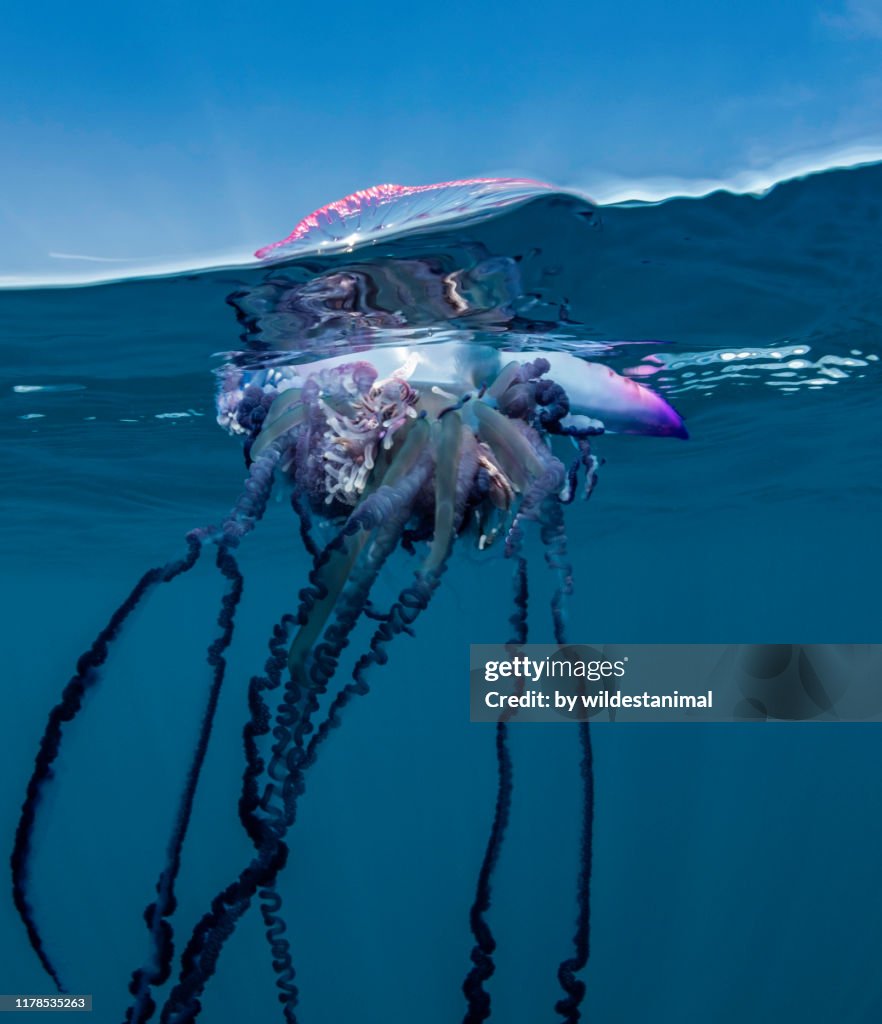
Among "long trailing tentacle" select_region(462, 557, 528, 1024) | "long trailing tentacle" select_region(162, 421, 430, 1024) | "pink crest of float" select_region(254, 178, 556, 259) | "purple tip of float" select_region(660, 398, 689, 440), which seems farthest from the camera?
"purple tip of float" select_region(660, 398, 689, 440)

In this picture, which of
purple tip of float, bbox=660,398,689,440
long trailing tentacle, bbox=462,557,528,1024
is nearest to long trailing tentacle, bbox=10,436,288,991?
long trailing tentacle, bbox=462,557,528,1024

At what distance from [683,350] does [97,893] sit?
40.1m

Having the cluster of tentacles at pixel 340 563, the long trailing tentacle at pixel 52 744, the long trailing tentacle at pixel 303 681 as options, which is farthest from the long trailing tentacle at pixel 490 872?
the long trailing tentacle at pixel 52 744

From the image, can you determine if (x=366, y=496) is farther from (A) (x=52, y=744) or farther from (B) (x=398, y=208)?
(A) (x=52, y=744)

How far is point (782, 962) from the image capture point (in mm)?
19234

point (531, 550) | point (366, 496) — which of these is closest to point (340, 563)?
point (366, 496)

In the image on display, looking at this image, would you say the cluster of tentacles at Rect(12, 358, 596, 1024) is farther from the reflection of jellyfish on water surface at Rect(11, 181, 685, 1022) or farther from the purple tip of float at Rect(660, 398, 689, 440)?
the purple tip of float at Rect(660, 398, 689, 440)

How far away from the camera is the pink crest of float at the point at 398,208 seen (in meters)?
3.82

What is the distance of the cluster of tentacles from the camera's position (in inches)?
114

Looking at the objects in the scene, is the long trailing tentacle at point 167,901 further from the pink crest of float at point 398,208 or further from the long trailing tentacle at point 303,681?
the pink crest of float at point 398,208

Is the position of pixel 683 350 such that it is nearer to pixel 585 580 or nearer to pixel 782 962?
pixel 782 962

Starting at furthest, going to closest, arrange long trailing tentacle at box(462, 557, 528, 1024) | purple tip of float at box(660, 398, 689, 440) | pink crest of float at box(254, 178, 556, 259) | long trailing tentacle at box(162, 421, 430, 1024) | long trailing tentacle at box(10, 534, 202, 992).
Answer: purple tip of float at box(660, 398, 689, 440) < pink crest of float at box(254, 178, 556, 259) < long trailing tentacle at box(462, 557, 528, 1024) < long trailing tentacle at box(162, 421, 430, 1024) < long trailing tentacle at box(10, 534, 202, 992)

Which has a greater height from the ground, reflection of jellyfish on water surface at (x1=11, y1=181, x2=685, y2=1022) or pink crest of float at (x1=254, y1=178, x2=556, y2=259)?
pink crest of float at (x1=254, y1=178, x2=556, y2=259)

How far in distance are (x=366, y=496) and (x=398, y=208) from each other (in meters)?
1.37
